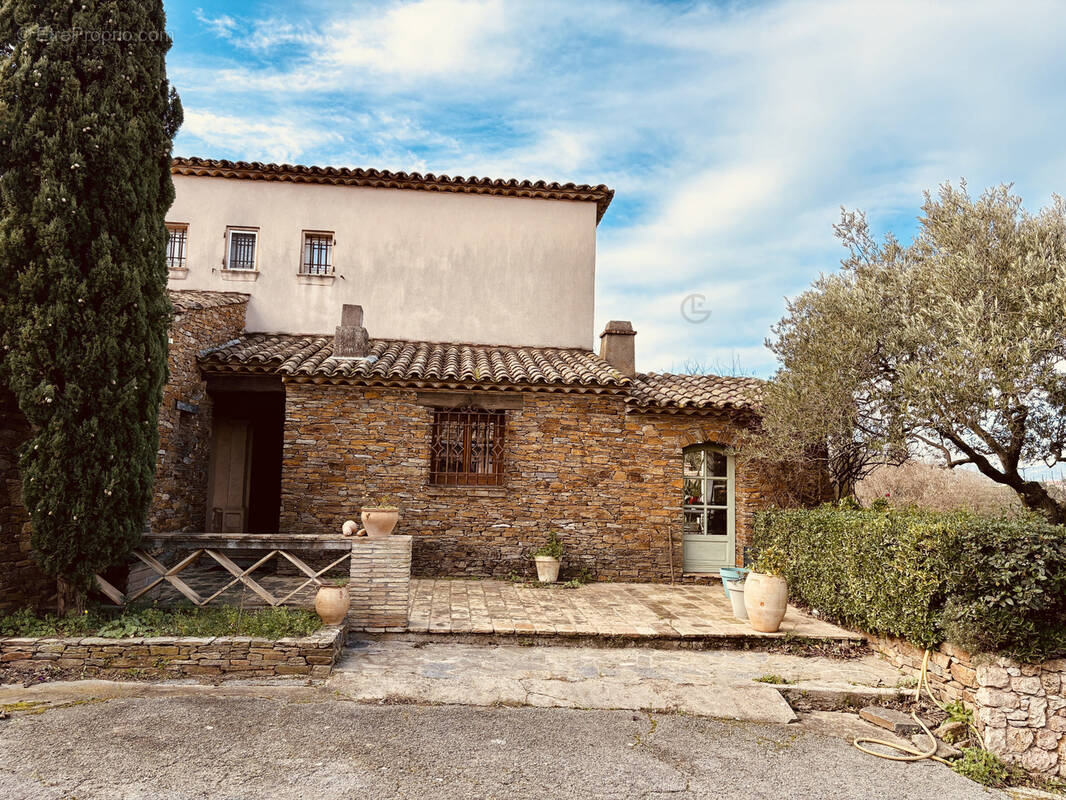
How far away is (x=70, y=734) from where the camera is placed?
4230mm

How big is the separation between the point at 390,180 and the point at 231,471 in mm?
6482

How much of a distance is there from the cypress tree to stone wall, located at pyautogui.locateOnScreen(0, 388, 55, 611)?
222mm

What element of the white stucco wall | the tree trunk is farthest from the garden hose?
the white stucco wall

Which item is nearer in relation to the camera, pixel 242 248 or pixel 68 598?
pixel 68 598

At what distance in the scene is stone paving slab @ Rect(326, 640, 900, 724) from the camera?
5246mm

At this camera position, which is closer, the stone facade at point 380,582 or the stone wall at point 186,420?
the stone facade at point 380,582

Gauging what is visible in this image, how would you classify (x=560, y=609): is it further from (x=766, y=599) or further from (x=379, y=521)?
(x=379, y=521)

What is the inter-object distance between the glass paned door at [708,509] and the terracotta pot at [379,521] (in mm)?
5648

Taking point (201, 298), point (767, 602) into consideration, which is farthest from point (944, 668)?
point (201, 298)

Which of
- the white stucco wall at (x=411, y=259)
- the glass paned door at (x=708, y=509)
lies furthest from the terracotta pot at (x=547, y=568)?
the white stucco wall at (x=411, y=259)

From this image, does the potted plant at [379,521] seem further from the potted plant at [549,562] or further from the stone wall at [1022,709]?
the stone wall at [1022,709]

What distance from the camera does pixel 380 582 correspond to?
671cm

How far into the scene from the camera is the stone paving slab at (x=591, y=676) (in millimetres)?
5246

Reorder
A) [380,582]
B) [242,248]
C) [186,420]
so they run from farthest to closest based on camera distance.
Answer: [242,248] < [186,420] < [380,582]
